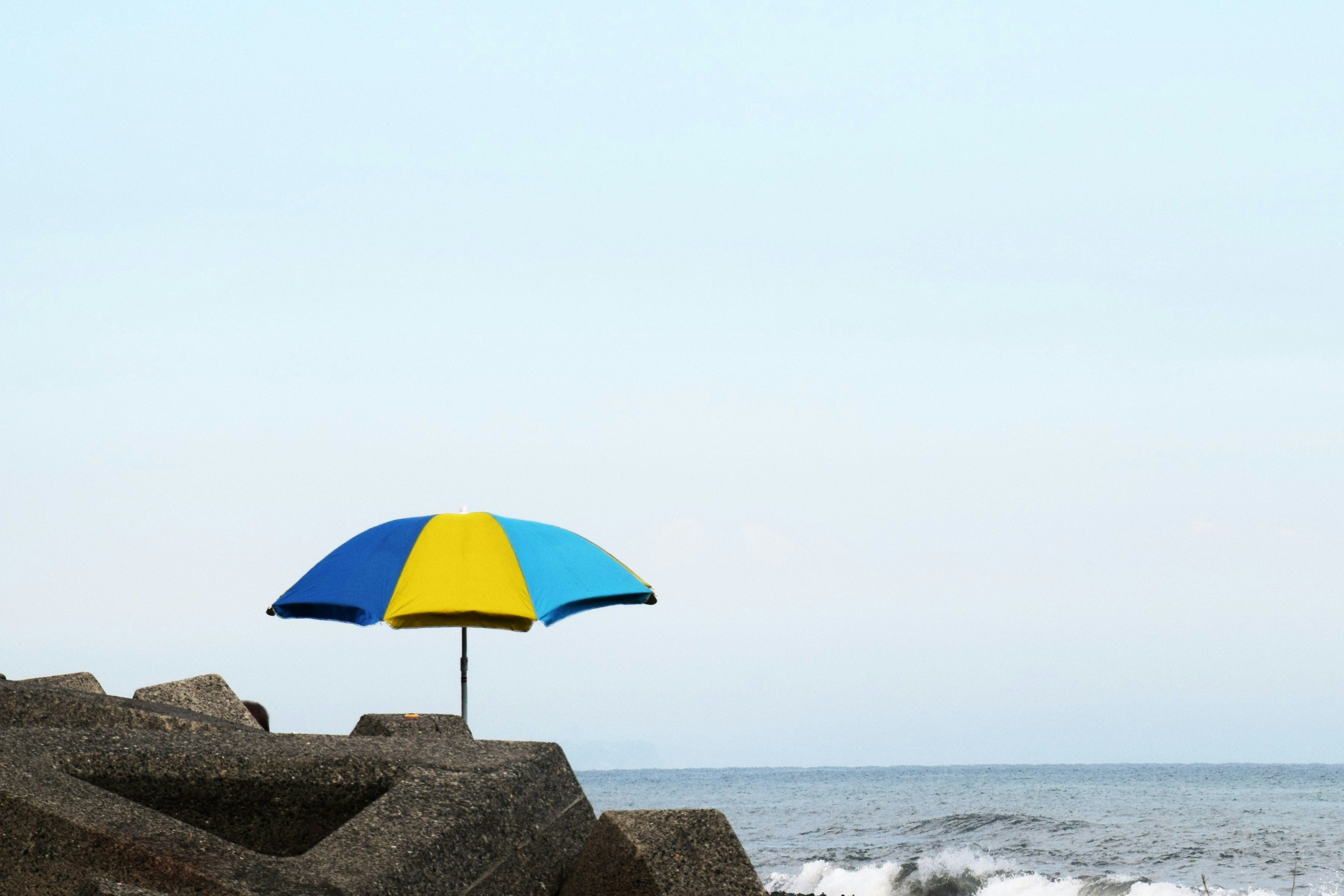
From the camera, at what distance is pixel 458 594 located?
7.05 metres

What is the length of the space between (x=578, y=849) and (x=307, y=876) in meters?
1.56

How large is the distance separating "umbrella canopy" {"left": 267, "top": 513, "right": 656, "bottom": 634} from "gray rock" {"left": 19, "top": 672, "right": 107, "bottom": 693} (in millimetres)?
1313

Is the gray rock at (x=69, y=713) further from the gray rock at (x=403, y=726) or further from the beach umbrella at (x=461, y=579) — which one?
the beach umbrella at (x=461, y=579)

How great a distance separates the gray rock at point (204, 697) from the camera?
7773 millimetres

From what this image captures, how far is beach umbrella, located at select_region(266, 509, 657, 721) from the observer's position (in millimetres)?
7137

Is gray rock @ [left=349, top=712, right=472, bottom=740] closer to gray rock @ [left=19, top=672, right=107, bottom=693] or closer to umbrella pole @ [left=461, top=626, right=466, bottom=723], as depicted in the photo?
umbrella pole @ [left=461, top=626, right=466, bottom=723]

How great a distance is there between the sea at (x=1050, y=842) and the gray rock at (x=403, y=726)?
3653mm

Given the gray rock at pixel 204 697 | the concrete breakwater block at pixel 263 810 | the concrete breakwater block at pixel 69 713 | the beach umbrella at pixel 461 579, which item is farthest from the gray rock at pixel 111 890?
the gray rock at pixel 204 697

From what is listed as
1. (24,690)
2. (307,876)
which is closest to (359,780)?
(307,876)

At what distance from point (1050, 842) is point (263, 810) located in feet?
68.9

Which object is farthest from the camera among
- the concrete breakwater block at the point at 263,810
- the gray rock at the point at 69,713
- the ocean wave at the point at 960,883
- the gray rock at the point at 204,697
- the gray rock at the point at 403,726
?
the ocean wave at the point at 960,883

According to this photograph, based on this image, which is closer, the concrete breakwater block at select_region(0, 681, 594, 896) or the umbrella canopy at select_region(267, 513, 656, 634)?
the concrete breakwater block at select_region(0, 681, 594, 896)

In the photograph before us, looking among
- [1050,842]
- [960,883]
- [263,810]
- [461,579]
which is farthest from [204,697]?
[1050,842]

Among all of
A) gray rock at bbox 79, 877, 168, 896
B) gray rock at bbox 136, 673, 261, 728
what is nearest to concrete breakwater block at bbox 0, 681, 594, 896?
gray rock at bbox 79, 877, 168, 896
